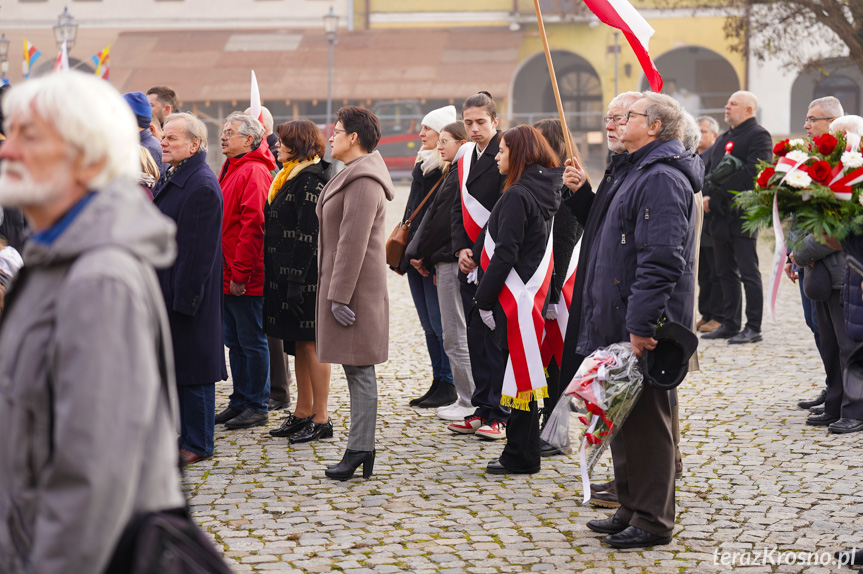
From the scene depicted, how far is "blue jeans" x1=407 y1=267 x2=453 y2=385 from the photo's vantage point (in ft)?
25.9

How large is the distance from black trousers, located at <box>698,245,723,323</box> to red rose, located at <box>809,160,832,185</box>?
6437mm

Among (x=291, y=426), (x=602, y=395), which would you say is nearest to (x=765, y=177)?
(x=602, y=395)

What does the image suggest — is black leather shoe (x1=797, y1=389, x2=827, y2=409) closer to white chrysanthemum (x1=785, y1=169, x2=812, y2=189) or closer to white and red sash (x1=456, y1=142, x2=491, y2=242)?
white and red sash (x1=456, y1=142, x2=491, y2=242)

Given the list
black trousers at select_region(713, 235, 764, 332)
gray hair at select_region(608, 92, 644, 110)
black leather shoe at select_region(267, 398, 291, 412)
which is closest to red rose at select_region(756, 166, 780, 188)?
gray hair at select_region(608, 92, 644, 110)

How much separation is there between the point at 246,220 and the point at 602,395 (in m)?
3.25

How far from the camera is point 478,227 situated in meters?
6.74

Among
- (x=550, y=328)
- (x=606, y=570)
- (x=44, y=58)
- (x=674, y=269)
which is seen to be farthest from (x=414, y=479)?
(x=44, y=58)

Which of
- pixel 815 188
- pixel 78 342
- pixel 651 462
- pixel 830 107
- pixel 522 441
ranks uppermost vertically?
pixel 830 107

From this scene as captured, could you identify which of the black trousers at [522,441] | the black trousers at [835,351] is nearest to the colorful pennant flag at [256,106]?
the black trousers at [522,441]

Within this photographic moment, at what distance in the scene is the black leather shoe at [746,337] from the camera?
33.4ft

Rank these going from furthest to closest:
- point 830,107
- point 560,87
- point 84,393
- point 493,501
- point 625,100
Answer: point 560,87
point 830,107
point 493,501
point 625,100
point 84,393

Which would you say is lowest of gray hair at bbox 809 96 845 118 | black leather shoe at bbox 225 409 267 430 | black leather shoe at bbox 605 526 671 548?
black leather shoe at bbox 225 409 267 430

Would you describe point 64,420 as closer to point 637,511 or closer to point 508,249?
point 637,511

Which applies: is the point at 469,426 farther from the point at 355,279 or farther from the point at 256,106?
the point at 256,106
